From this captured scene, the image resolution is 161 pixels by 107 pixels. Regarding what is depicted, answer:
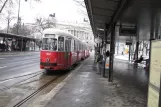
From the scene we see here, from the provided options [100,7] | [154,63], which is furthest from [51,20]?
[154,63]

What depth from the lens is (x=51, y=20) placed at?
85812 millimetres

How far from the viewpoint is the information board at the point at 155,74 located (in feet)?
13.5

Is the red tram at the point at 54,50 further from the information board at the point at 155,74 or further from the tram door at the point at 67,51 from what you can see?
the information board at the point at 155,74

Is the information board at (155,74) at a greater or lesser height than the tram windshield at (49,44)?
lesser

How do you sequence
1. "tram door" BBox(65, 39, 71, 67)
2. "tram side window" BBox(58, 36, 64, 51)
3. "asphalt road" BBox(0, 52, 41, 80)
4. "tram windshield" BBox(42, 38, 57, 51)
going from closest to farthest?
"asphalt road" BBox(0, 52, 41, 80) → "tram windshield" BBox(42, 38, 57, 51) → "tram side window" BBox(58, 36, 64, 51) → "tram door" BBox(65, 39, 71, 67)

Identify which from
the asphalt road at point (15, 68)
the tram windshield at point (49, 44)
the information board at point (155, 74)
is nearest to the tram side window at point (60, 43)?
the tram windshield at point (49, 44)

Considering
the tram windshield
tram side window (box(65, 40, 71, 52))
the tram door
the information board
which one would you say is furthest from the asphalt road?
the information board

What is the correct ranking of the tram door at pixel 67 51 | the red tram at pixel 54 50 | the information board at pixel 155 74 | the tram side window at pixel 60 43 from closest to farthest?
the information board at pixel 155 74, the red tram at pixel 54 50, the tram side window at pixel 60 43, the tram door at pixel 67 51

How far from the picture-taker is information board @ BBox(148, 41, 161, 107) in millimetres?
4129

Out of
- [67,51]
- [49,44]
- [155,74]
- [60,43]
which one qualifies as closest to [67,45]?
[67,51]

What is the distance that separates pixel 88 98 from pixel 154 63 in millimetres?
4554

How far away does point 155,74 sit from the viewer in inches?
169

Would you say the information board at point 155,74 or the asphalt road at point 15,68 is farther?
the asphalt road at point 15,68

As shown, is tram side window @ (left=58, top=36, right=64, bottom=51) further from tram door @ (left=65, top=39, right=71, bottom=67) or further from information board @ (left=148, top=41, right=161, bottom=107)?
information board @ (left=148, top=41, right=161, bottom=107)
